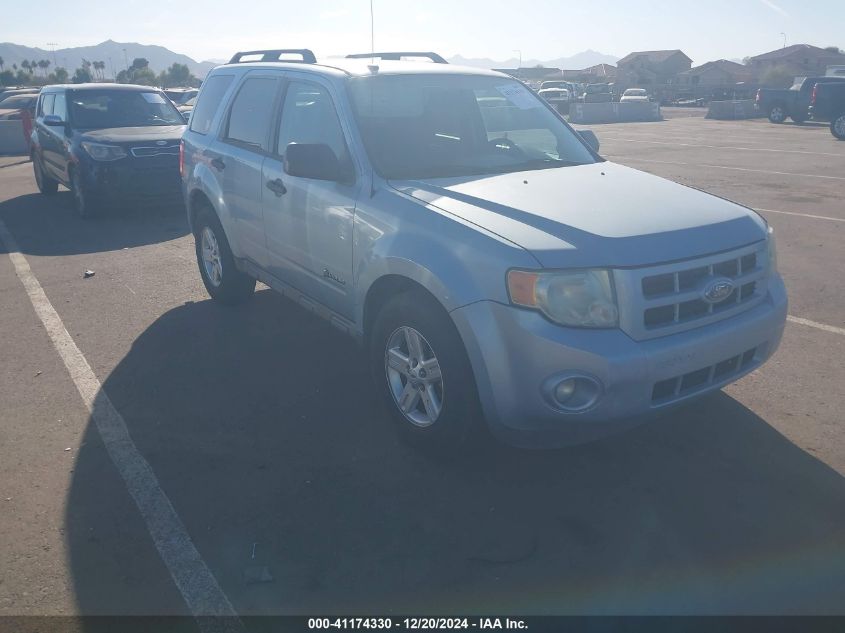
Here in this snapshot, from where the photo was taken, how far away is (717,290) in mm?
3457

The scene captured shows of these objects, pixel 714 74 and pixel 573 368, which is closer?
pixel 573 368

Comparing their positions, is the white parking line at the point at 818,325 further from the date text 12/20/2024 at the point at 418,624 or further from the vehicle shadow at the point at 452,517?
the date text 12/20/2024 at the point at 418,624

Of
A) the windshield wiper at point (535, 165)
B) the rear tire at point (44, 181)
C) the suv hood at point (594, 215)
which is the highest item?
the windshield wiper at point (535, 165)

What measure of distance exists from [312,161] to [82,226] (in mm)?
7466

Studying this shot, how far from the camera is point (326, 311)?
4734mm

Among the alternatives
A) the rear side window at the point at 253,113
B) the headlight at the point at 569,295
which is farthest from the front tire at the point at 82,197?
the headlight at the point at 569,295

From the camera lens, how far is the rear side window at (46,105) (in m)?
11.9

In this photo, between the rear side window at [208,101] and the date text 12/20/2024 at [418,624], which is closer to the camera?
the date text 12/20/2024 at [418,624]

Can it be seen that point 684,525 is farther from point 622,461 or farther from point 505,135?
point 505,135

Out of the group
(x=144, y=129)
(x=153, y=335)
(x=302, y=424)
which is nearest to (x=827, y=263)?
(x=302, y=424)

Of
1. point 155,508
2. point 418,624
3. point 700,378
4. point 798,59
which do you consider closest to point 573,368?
point 700,378

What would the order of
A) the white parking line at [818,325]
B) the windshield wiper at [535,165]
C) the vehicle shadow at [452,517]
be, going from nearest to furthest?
the vehicle shadow at [452,517]
the windshield wiper at [535,165]
the white parking line at [818,325]

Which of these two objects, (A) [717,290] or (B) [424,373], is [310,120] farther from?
(A) [717,290]

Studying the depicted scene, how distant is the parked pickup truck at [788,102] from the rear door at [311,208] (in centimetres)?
2767
